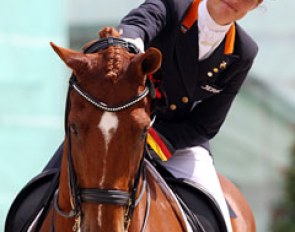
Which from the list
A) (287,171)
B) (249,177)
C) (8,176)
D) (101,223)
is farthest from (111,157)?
(249,177)

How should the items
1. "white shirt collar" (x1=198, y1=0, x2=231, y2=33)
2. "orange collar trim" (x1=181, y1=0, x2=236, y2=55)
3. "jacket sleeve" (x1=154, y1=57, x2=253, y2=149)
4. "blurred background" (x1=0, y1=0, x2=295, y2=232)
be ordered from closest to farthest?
"white shirt collar" (x1=198, y1=0, x2=231, y2=33), "orange collar trim" (x1=181, y1=0, x2=236, y2=55), "jacket sleeve" (x1=154, y1=57, x2=253, y2=149), "blurred background" (x1=0, y1=0, x2=295, y2=232)

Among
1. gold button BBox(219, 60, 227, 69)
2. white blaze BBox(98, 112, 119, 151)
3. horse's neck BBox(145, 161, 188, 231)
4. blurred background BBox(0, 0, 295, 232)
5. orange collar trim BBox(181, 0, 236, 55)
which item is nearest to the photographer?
white blaze BBox(98, 112, 119, 151)

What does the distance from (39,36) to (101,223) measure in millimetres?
4132

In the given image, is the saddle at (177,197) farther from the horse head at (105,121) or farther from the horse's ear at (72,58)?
the horse's ear at (72,58)

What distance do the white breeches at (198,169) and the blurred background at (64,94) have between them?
2.72 m

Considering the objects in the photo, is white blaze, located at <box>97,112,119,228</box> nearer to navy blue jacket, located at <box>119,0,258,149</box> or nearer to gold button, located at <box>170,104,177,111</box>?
navy blue jacket, located at <box>119,0,258,149</box>

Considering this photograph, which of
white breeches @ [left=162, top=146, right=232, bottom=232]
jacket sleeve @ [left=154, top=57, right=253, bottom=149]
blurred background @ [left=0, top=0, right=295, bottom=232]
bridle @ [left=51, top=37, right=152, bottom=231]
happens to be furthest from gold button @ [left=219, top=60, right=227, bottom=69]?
blurred background @ [left=0, top=0, right=295, bottom=232]

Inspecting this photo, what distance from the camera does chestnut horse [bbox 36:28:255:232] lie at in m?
3.50

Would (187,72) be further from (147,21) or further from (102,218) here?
(102,218)

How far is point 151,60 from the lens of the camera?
11.8ft

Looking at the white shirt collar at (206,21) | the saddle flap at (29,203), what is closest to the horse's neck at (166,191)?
the saddle flap at (29,203)

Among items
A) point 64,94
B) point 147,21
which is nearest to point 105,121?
point 147,21

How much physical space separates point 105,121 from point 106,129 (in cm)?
3

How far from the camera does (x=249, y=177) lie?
16.0 m
